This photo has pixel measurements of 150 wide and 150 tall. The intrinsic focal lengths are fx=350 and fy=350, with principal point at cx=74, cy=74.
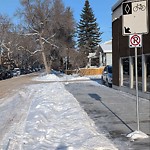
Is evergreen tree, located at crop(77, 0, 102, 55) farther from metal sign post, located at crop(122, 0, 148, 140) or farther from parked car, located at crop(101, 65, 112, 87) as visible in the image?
metal sign post, located at crop(122, 0, 148, 140)

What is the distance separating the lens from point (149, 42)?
53.5ft

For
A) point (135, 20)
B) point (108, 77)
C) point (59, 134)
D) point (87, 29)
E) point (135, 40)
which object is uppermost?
point (87, 29)

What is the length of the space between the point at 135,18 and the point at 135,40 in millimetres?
556

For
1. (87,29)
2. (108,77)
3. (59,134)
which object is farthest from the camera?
(87,29)

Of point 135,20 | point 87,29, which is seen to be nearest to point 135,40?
point 135,20

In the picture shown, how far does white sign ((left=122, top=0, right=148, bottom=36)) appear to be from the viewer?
8820 millimetres

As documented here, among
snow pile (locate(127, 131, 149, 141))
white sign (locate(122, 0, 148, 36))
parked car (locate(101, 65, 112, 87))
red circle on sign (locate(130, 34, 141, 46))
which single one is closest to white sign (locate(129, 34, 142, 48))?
red circle on sign (locate(130, 34, 141, 46))

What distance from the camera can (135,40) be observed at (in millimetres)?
8969

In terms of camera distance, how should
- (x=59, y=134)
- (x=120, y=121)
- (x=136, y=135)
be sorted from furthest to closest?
1. (x=120, y=121)
2. (x=59, y=134)
3. (x=136, y=135)

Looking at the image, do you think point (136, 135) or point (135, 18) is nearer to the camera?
point (136, 135)

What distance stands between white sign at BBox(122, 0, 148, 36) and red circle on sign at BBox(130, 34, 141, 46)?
0.38 feet

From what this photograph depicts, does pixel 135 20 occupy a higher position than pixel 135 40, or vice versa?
pixel 135 20

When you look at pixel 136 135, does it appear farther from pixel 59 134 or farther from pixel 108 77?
pixel 108 77

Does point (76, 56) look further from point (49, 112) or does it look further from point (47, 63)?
point (49, 112)
